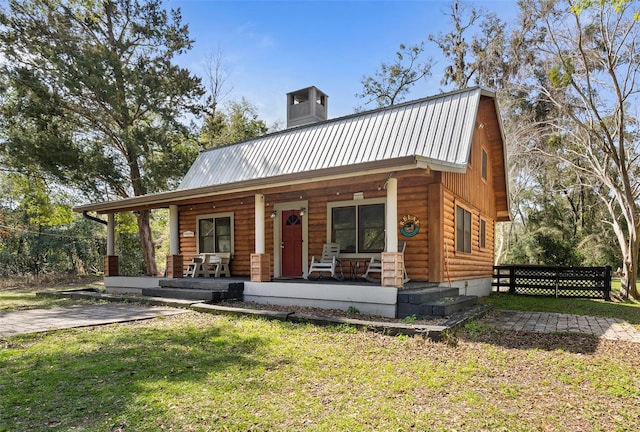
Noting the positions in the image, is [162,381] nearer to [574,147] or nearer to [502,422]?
[502,422]

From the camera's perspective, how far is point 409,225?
7.89m

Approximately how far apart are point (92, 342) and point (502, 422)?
15.7 ft

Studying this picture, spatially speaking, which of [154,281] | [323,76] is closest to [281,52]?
[323,76]

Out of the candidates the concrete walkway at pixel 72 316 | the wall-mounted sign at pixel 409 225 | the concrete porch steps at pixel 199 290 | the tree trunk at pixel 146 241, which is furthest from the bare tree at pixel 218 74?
the wall-mounted sign at pixel 409 225

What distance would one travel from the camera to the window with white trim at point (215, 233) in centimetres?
1091

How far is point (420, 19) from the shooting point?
805 inches

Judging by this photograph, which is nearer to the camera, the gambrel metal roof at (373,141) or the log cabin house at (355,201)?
the log cabin house at (355,201)

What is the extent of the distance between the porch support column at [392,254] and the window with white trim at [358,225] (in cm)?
206

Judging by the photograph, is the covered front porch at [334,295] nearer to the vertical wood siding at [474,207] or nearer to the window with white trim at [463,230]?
the vertical wood siding at [474,207]

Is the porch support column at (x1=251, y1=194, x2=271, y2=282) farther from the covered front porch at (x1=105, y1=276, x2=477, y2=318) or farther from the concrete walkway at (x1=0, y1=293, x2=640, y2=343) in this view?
the concrete walkway at (x1=0, y1=293, x2=640, y2=343)

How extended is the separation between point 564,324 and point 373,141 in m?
5.24

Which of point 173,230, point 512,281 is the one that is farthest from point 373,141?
point 512,281

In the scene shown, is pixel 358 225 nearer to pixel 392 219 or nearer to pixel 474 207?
pixel 392 219

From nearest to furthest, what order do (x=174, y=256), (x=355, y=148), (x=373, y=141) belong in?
(x=373, y=141), (x=355, y=148), (x=174, y=256)
